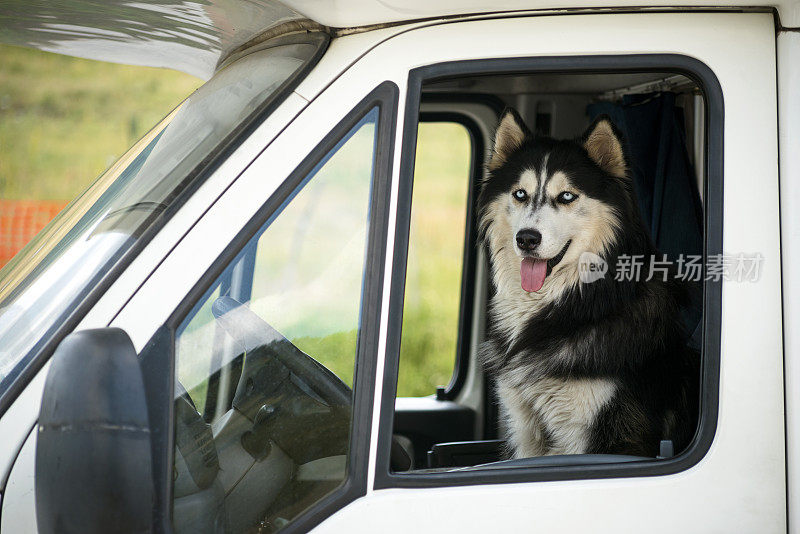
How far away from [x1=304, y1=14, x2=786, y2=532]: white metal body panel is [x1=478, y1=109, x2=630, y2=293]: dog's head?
2.86 feet

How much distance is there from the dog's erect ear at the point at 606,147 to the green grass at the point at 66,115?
9728 mm

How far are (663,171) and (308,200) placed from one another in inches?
72.0

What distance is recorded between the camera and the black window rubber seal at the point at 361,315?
1.31 metres

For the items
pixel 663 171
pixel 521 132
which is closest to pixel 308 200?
pixel 521 132

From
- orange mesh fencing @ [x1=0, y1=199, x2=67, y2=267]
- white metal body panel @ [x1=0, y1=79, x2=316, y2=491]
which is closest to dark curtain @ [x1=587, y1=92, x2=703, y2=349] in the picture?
white metal body panel @ [x1=0, y1=79, x2=316, y2=491]

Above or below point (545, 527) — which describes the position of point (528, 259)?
above

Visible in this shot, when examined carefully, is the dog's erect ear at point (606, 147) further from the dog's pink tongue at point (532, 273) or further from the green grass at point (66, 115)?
the green grass at point (66, 115)

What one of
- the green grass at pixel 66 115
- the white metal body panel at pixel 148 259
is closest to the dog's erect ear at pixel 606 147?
the white metal body panel at pixel 148 259

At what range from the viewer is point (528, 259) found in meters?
2.55

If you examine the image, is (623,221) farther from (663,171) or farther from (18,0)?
(18,0)

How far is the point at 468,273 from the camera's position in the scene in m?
3.62

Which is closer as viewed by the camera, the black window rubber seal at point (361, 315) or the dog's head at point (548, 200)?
the black window rubber seal at point (361, 315)

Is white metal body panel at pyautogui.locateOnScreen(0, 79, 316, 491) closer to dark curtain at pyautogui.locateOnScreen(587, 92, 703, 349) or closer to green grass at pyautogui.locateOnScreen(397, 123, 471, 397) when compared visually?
dark curtain at pyautogui.locateOnScreen(587, 92, 703, 349)

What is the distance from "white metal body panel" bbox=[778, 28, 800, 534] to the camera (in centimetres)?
144
